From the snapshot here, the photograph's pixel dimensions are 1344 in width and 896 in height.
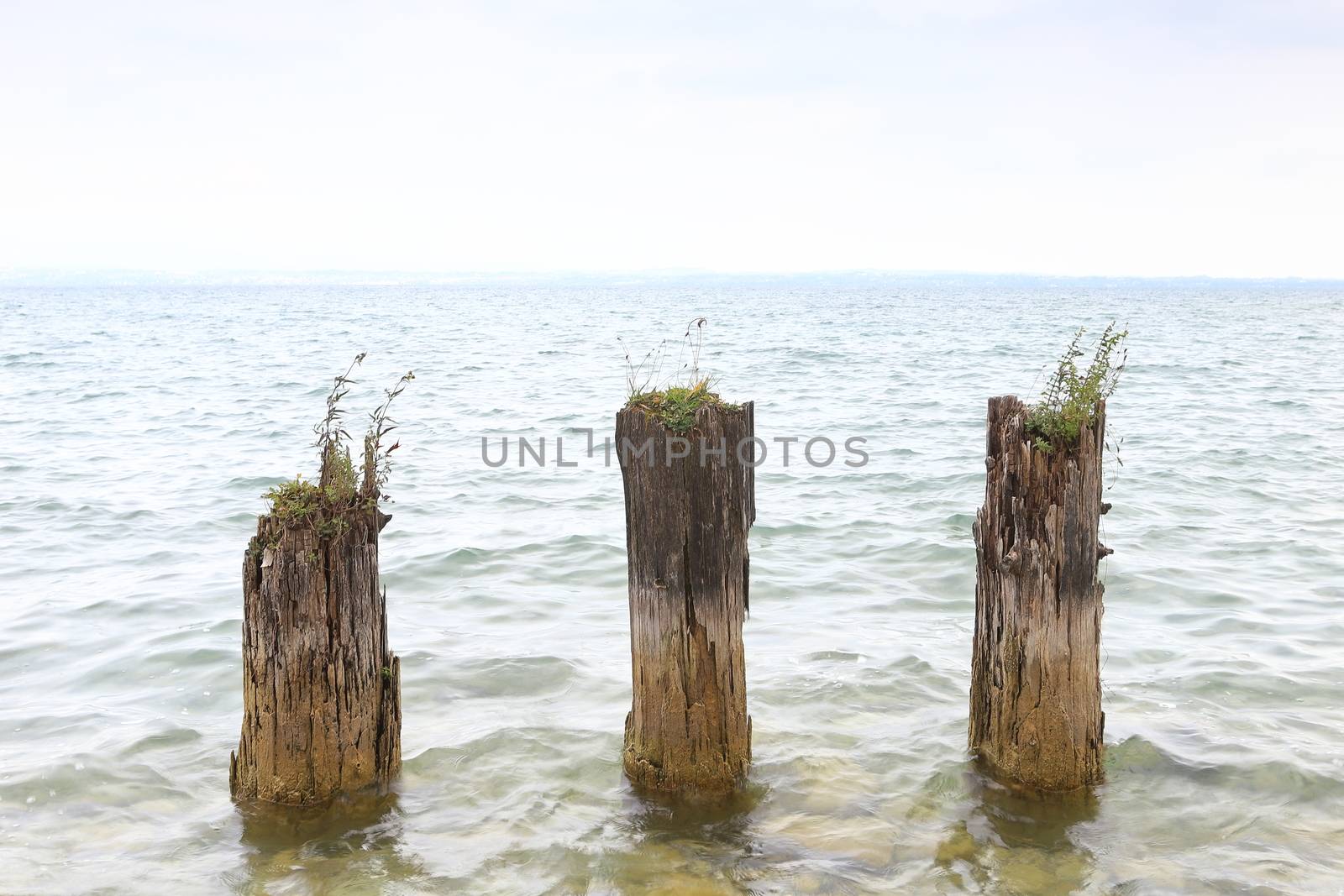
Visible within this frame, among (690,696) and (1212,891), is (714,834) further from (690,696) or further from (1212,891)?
(1212,891)

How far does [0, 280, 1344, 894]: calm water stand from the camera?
6.07 m

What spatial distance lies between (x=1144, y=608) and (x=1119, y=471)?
6.78 metres

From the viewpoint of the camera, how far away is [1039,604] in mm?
5902

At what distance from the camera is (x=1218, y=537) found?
13.4 meters

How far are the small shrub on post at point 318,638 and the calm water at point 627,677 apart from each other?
345mm

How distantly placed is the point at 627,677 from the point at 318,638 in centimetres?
372

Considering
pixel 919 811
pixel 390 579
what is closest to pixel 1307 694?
pixel 919 811

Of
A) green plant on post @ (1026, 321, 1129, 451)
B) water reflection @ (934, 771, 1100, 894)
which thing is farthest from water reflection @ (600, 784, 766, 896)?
green plant on post @ (1026, 321, 1129, 451)

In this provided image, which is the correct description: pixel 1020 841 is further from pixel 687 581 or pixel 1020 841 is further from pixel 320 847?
pixel 320 847

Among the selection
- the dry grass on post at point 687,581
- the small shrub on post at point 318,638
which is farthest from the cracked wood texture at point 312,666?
the dry grass on post at point 687,581

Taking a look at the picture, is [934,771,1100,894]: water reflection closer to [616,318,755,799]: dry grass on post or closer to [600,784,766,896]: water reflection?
[600,784,766,896]: water reflection

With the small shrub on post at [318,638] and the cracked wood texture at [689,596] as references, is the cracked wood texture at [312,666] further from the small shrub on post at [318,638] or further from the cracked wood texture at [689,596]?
the cracked wood texture at [689,596]

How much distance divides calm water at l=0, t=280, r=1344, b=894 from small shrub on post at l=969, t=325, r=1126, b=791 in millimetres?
426

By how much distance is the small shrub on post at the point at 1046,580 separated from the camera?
5.71 m
